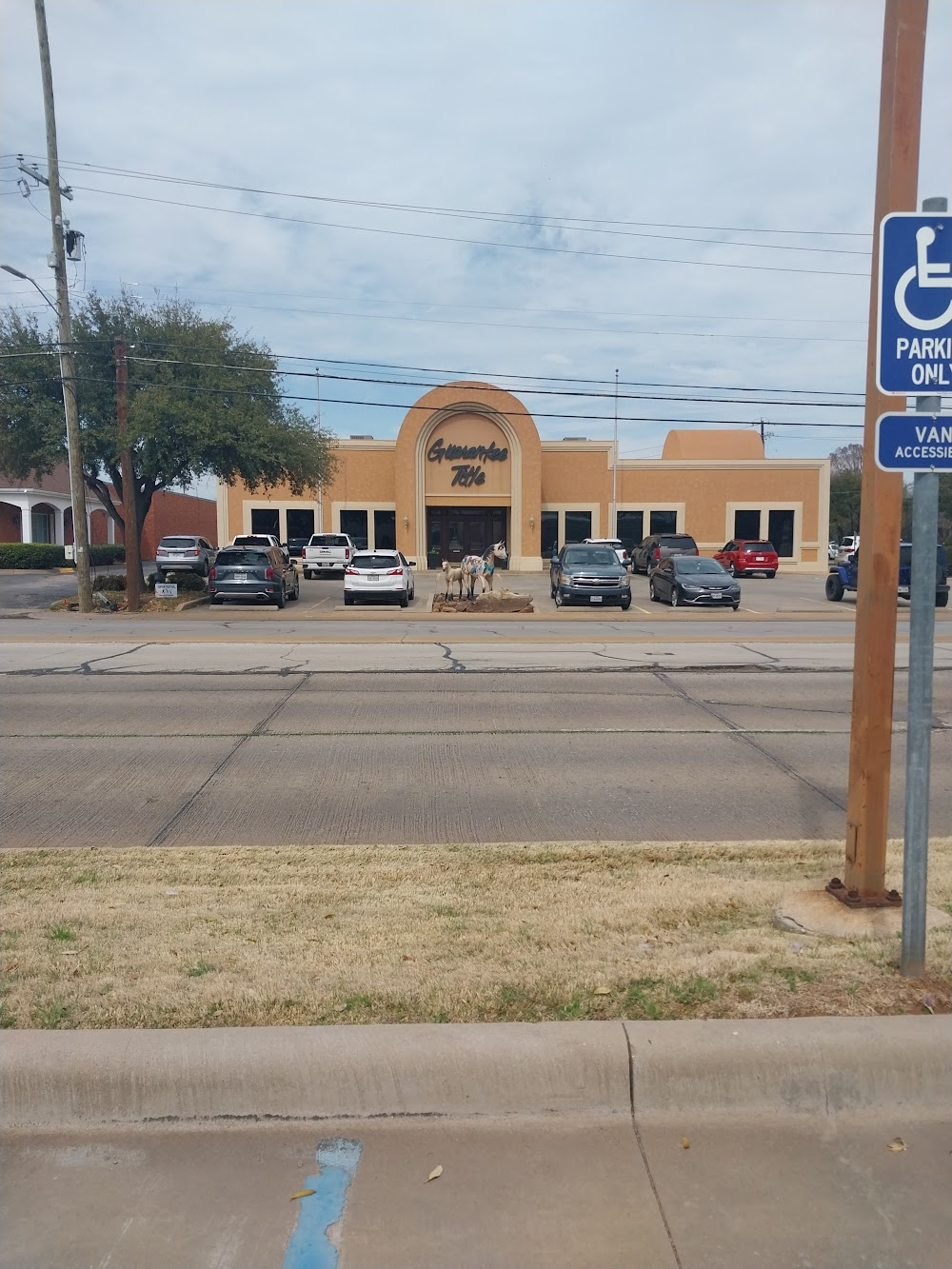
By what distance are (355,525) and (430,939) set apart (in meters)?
44.6

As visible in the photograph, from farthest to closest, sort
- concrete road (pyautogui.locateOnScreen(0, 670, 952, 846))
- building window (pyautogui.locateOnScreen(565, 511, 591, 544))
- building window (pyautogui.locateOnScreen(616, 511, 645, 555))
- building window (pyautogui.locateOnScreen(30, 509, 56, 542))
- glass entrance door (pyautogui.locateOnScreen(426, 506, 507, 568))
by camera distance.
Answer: building window (pyautogui.locateOnScreen(30, 509, 56, 542)) < building window (pyautogui.locateOnScreen(616, 511, 645, 555)) < building window (pyautogui.locateOnScreen(565, 511, 591, 544)) < glass entrance door (pyautogui.locateOnScreen(426, 506, 507, 568)) < concrete road (pyautogui.locateOnScreen(0, 670, 952, 846))

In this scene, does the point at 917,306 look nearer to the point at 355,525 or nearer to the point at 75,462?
the point at 75,462

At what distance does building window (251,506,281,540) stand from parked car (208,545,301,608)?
21.0m

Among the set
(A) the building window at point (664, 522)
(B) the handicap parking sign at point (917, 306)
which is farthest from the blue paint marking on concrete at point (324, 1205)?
(A) the building window at point (664, 522)

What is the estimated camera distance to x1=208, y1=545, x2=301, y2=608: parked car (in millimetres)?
26672

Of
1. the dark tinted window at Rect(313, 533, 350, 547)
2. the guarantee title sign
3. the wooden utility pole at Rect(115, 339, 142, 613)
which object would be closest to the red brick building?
the dark tinted window at Rect(313, 533, 350, 547)

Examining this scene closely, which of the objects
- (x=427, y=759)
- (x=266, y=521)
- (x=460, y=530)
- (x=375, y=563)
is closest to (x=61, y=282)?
(x=375, y=563)

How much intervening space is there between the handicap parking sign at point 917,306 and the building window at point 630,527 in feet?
150

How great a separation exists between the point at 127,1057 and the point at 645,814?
14.4ft

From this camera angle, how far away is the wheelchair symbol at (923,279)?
3793mm

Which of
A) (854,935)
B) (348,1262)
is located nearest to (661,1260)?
(348,1262)

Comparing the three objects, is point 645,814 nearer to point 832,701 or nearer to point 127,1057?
point 127,1057

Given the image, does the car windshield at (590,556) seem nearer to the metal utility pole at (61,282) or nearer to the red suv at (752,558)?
the metal utility pole at (61,282)

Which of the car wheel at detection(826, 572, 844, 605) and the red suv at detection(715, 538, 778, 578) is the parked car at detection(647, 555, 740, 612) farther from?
the red suv at detection(715, 538, 778, 578)
